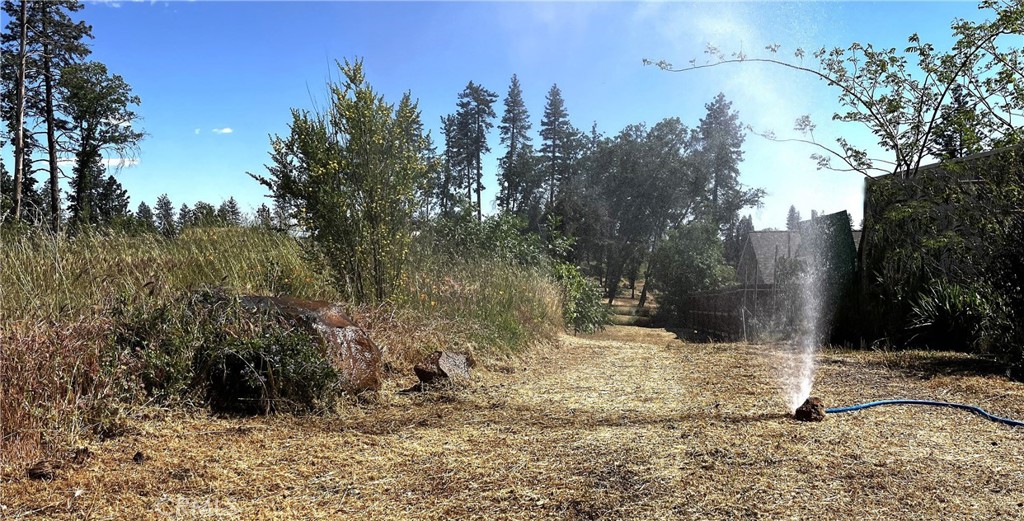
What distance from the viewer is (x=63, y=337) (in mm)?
2994

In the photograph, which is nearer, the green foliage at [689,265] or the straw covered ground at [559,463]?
the straw covered ground at [559,463]

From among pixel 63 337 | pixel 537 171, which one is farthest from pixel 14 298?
pixel 537 171

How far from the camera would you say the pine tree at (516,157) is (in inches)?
1590

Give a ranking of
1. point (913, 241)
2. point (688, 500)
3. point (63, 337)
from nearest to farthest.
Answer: point (688, 500)
point (63, 337)
point (913, 241)

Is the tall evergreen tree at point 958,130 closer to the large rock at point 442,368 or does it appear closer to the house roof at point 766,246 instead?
the large rock at point 442,368

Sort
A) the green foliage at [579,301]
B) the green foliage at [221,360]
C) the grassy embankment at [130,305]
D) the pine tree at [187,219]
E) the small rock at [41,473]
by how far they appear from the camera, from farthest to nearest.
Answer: the green foliage at [579,301]
the pine tree at [187,219]
the green foliage at [221,360]
the grassy embankment at [130,305]
the small rock at [41,473]

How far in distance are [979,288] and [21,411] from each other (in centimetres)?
752

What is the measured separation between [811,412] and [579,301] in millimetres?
10698

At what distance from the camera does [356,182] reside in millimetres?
5500

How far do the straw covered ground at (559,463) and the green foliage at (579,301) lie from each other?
28.0ft

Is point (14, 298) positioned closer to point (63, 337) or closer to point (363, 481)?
point (63, 337)

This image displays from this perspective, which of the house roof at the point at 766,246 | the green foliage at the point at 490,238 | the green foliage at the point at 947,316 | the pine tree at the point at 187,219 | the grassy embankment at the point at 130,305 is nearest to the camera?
the grassy embankment at the point at 130,305

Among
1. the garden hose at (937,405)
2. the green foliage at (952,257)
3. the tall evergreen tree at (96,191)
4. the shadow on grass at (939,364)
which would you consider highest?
the tall evergreen tree at (96,191)

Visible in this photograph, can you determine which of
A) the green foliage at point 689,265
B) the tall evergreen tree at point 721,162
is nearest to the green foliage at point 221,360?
the green foliage at point 689,265
